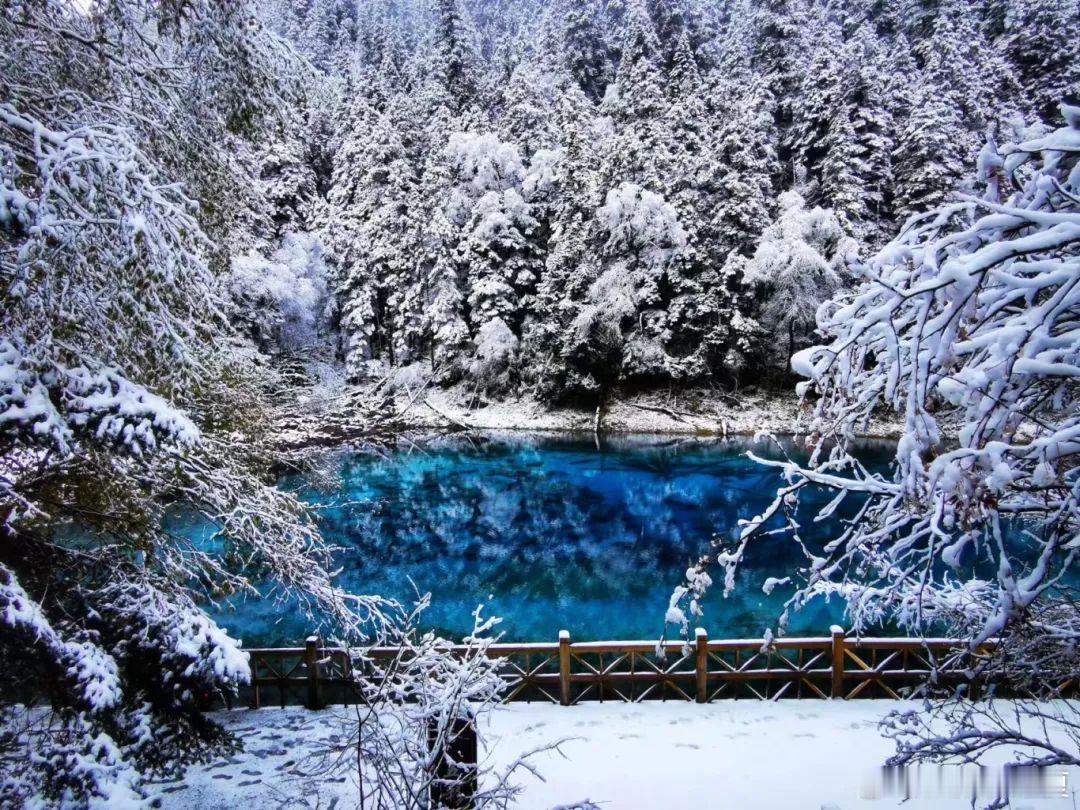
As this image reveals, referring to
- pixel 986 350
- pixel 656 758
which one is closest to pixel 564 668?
pixel 656 758

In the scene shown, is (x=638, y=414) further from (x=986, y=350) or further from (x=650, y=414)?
(x=986, y=350)

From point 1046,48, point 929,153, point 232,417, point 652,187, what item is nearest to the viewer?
point 232,417

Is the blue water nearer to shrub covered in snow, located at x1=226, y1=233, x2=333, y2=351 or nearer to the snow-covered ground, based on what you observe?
the snow-covered ground

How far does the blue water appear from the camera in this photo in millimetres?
12500

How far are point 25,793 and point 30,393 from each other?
2357 millimetres

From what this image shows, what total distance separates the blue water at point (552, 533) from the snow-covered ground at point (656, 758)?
1.84 meters

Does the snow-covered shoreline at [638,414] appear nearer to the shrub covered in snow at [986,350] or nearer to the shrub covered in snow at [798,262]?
the shrub covered in snow at [798,262]

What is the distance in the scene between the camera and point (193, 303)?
4133 millimetres

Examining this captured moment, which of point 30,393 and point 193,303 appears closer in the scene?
point 30,393

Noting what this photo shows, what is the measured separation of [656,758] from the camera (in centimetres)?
677

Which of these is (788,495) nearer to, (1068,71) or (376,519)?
(376,519)

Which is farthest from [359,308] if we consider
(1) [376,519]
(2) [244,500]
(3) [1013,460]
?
(3) [1013,460]

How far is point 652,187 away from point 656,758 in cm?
2636

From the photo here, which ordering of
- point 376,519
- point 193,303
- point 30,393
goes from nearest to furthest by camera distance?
point 30,393, point 193,303, point 376,519
